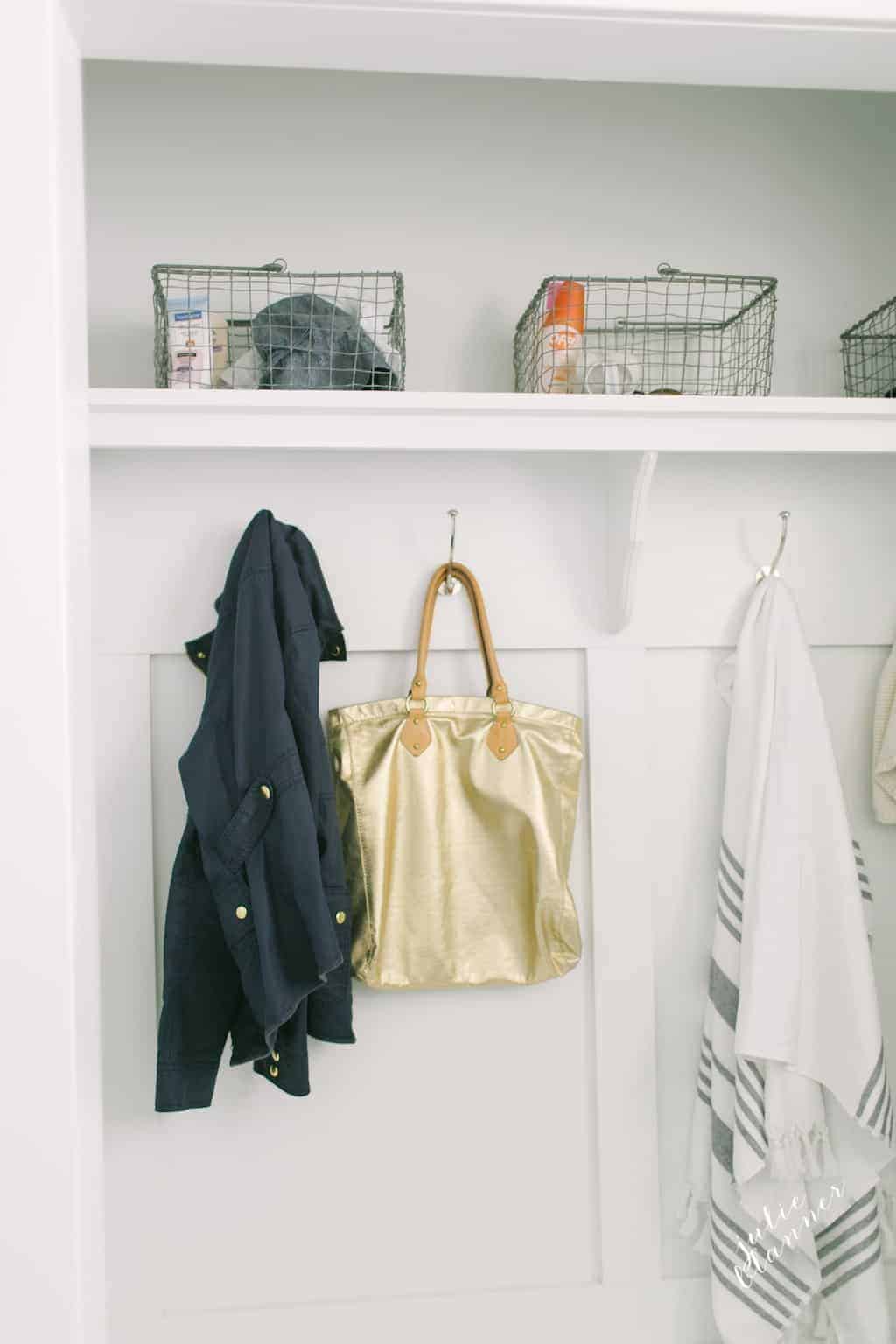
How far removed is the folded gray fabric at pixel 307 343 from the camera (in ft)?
3.89

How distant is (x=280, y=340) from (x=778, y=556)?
701 millimetres

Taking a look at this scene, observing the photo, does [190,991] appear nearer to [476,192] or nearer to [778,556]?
[778,556]

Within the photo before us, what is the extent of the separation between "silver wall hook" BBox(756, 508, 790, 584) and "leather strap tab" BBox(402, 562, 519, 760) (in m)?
0.38

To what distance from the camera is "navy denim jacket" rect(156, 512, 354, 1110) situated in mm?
1181

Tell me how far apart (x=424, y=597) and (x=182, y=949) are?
0.52m

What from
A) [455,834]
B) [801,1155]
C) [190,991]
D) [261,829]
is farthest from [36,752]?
[801,1155]

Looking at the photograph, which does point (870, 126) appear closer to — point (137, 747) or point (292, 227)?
point (292, 227)

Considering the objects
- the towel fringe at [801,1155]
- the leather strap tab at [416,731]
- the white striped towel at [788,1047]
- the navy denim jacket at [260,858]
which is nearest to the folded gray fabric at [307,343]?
the navy denim jacket at [260,858]

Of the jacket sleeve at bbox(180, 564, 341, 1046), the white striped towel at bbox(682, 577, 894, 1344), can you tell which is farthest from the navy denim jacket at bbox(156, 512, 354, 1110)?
the white striped towel at bbox(682, 577, 894, 1344)

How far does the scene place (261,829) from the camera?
120cm

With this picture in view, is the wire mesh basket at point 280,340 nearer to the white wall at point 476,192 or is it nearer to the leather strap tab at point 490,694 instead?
the white wall at point 476,192

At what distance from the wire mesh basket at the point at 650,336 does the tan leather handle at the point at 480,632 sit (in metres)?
0.25

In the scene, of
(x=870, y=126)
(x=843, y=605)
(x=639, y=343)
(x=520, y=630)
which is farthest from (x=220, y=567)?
(x=870, y=126)

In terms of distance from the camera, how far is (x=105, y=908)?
1.35 metres
